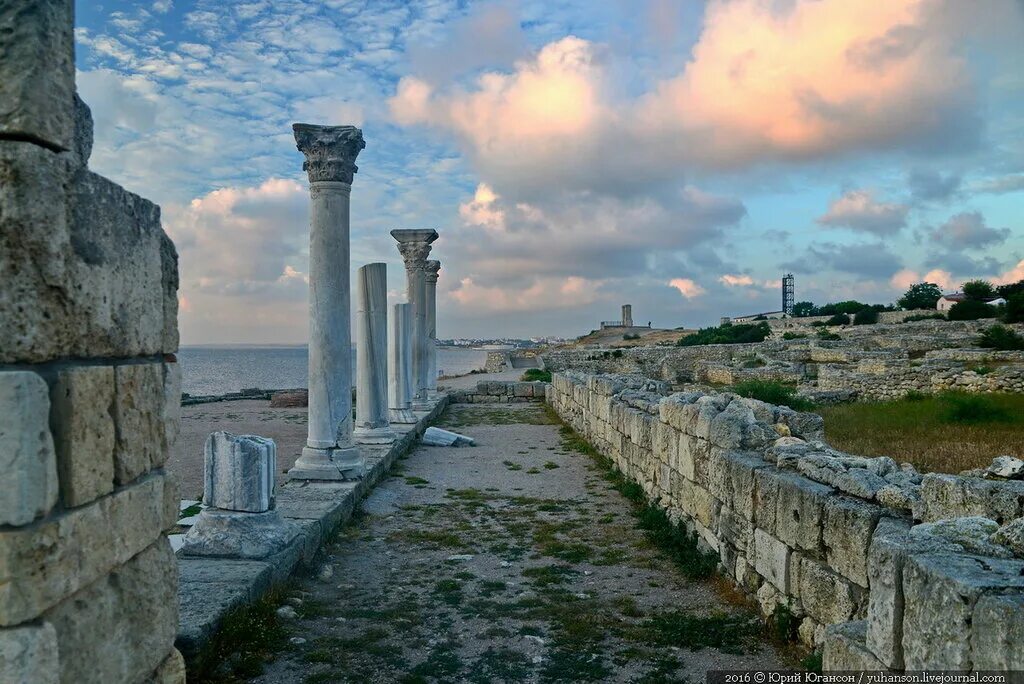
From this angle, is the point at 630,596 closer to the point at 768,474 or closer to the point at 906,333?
the point at 768,474

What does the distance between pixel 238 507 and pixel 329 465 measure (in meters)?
3.25

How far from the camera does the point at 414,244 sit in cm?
1855

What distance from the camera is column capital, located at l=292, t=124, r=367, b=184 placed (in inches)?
376

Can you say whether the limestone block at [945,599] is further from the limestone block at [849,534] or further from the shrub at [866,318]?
the shrub at [866,318]

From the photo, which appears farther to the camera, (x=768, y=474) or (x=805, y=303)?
(x=805, y=303)

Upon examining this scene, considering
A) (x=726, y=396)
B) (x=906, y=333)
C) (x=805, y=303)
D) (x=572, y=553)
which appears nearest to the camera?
(x=572, y=553)

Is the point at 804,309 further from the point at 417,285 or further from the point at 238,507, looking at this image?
the point at 238,507

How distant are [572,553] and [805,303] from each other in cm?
6812

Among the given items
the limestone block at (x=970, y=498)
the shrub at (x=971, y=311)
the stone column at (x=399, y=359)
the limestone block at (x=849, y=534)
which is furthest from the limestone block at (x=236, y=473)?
A: the shrub at (x=971, y=311)

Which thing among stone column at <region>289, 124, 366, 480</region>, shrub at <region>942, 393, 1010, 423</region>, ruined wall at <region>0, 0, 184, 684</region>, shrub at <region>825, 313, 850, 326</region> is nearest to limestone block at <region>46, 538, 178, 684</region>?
ruined wall at <region>0, 0, 184, 684</region>

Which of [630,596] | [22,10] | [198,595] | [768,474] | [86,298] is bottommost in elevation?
[630,596]

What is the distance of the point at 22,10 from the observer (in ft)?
7.92

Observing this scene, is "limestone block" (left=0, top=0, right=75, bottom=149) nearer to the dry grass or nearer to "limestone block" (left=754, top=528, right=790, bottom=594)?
"limestone block" (left=754, top=528, right=790, bottom=594)

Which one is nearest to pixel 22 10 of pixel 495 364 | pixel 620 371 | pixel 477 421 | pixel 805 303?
pixel 477 421
